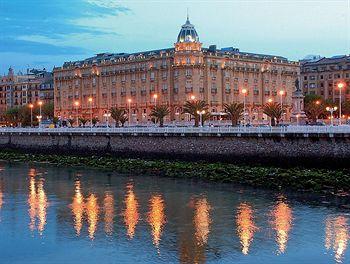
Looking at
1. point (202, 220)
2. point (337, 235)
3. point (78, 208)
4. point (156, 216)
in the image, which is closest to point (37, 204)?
point (78, 208)

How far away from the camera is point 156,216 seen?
46.2 metres

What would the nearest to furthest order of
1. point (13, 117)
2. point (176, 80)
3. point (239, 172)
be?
point (239, 172) → point (176, 80) → point (13, 117)

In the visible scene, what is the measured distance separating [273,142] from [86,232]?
33066 mm

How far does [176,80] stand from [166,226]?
92.4 meters

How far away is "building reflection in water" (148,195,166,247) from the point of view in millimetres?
40656

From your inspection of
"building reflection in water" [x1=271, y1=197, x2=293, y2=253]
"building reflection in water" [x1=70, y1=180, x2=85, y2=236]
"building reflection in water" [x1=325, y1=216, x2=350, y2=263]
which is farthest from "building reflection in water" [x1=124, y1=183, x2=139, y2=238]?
"building reflection in water" [x1=325, y1=216, x2=350, y2=263]

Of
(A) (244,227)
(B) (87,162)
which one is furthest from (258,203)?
(B) (87,162)

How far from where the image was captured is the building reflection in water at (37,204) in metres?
44.1

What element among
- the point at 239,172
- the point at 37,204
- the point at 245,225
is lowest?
the point at 245,225

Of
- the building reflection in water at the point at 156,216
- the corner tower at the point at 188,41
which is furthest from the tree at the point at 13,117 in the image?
the building reflection in water at the point at 156,216

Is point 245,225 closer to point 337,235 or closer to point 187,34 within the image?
point 337,235

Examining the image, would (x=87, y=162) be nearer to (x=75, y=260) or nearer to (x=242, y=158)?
(x=242, y=158)

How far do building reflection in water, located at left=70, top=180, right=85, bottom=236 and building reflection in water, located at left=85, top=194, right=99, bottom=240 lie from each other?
0.50 m

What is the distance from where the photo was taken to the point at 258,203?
50906mm
